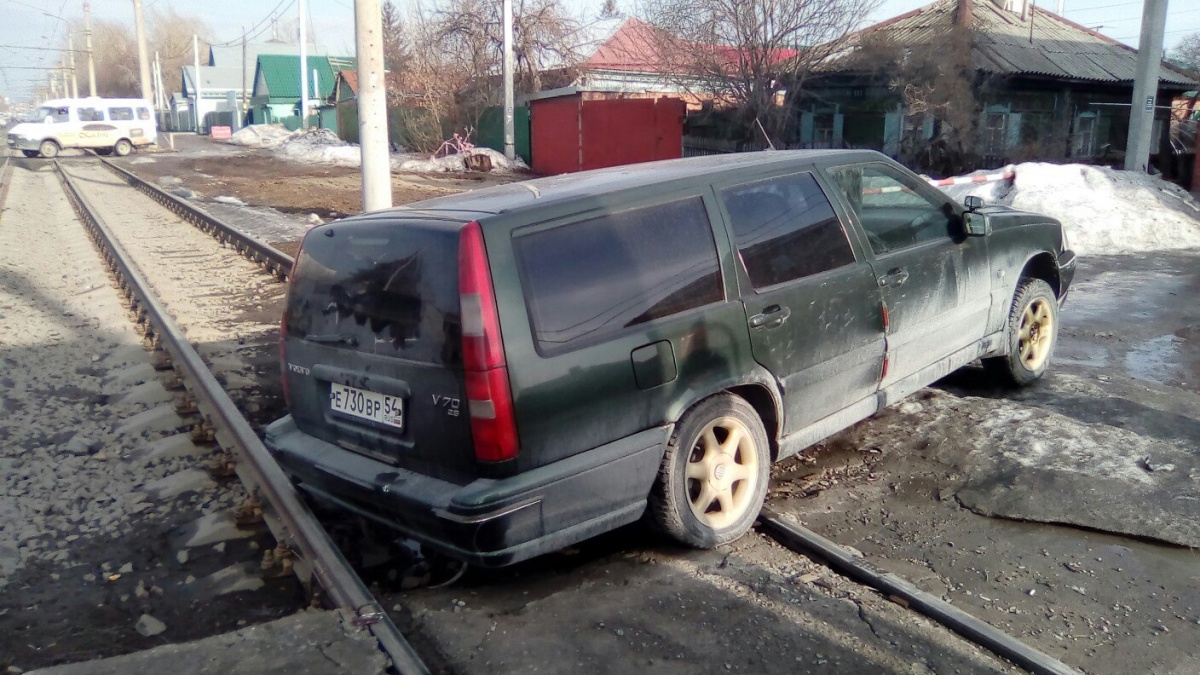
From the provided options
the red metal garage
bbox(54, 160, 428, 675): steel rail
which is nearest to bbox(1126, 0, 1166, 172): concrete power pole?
the red metal garage

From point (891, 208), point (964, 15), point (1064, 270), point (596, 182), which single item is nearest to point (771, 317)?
point (596, 182)

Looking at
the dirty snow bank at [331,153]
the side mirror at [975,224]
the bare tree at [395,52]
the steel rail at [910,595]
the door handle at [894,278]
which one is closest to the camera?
the steel rail at [910,595]

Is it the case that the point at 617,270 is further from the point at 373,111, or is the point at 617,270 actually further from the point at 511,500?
the point at 373,111

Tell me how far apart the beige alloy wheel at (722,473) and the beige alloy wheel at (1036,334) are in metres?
2.70

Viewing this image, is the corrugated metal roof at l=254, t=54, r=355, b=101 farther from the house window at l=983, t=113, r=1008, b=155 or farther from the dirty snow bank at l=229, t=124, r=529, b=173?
the house window at l=983, t=113, r=1008, b=155

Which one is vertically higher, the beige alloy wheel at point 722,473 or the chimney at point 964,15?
the chimney at point 964,15

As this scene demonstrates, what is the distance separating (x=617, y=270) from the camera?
377cm

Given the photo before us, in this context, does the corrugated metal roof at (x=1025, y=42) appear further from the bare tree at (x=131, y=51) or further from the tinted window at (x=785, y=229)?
the bare tree at (x=131, y=51)

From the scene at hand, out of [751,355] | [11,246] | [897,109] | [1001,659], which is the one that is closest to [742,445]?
[751,355]

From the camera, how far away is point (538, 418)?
345 centimetres

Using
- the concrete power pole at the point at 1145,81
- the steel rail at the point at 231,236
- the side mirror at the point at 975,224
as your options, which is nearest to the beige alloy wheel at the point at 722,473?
the side mirror at the point at 975,224

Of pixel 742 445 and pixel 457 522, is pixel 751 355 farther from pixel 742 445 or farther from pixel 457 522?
pixel 457 522

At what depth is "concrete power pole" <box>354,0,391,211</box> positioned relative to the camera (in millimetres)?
10625

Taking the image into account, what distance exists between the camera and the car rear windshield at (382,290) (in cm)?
351
